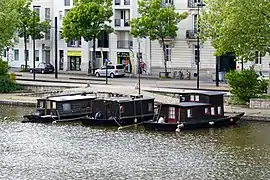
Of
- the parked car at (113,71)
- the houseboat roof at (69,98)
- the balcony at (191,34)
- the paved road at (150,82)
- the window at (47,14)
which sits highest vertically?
the window at (47,14)

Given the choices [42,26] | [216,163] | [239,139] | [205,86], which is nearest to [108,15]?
[42,26]

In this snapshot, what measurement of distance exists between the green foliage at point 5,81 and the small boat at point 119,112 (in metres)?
16.9

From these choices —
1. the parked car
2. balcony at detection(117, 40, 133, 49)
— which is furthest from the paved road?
balcony at detection(117, 40, 133, 49)

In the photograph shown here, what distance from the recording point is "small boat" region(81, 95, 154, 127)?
47438 millimetres

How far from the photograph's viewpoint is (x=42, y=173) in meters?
34.1

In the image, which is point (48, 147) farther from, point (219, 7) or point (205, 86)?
point (205, 86)

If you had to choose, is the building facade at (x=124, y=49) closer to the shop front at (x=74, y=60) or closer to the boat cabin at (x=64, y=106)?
the shop front at (x=74, y=60)

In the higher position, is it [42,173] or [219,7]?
[219,7]

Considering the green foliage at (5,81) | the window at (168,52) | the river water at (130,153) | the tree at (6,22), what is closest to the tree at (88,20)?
the window at (168,52)

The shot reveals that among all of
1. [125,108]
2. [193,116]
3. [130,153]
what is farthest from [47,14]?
[130,153]

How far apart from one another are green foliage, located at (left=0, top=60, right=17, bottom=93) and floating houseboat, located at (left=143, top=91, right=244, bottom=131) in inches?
811

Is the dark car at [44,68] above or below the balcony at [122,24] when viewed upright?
below

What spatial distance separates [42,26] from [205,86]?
102ft

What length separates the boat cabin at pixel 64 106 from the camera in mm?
50375
